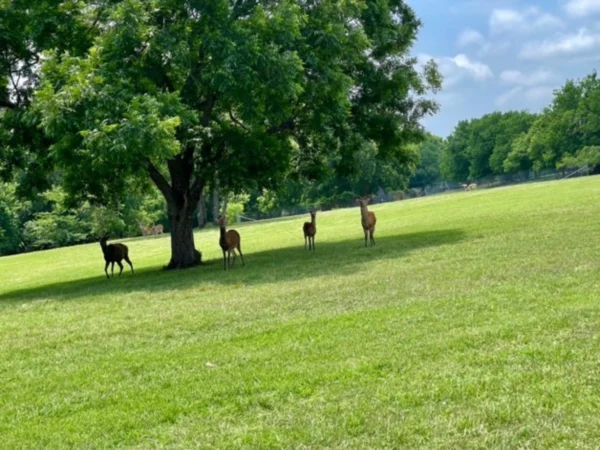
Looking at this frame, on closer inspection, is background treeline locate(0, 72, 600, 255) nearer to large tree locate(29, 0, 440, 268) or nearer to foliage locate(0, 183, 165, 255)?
foliage locate(0, 183, 165, 255)

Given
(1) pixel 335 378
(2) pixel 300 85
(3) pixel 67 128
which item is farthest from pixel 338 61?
(1) pixel 335 378

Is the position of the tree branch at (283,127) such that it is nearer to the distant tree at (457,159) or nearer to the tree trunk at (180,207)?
the tree trunk at (180,207)

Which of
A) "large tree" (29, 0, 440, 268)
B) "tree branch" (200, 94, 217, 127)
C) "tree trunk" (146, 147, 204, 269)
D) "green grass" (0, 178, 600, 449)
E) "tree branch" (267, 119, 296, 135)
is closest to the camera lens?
"green grass" (0, 178, 600, 449)

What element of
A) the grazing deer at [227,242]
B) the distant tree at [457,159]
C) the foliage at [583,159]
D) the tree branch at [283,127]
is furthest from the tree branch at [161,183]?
the distant tree at [457,159]

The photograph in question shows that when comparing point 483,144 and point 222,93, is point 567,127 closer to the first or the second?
point 483,144

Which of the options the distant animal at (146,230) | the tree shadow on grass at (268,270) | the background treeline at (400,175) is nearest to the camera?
the tree shadow on grass at (268,270)

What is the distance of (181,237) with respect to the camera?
76.0ft

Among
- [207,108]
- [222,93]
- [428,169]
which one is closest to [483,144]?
[428,169]

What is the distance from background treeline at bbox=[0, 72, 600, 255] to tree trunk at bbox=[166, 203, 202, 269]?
3.57 m

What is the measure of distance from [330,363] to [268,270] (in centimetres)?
1076

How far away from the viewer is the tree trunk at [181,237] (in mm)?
23125

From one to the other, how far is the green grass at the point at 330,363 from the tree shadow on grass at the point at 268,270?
1544 mm

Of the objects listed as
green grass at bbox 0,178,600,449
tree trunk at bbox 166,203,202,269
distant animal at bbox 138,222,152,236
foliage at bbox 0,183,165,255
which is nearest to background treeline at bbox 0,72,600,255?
foliage at bbox 0,183,165,255

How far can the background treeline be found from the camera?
73.0m
